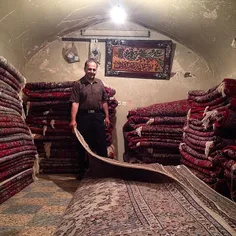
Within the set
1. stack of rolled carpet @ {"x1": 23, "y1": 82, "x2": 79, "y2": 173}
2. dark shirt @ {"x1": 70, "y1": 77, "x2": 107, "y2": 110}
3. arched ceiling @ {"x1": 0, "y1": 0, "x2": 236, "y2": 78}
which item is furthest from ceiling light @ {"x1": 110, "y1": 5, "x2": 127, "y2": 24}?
stack of rolled carpet @ {"x1": 23, "y1": 82, "x2": 79, "y2": 173}

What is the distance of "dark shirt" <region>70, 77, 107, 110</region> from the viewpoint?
326cm

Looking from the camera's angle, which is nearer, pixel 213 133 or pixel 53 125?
pixel 213 133

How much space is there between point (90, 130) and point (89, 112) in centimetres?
23

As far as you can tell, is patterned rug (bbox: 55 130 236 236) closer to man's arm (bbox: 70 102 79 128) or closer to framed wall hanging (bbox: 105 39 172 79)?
man's arm (bbox: 70 102 79 128)

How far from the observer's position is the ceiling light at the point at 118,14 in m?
3.36

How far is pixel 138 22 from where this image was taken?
12.7 ft

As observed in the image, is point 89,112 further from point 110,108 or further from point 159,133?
point 159,133

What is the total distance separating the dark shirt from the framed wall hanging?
2.40 ft

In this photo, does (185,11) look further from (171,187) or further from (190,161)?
(171,187)

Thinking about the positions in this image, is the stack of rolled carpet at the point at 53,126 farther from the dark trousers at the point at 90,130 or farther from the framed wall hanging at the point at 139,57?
the framed wall hanging at the point at 139,57

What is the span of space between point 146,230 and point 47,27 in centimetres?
308

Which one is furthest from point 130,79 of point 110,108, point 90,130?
point 90,130

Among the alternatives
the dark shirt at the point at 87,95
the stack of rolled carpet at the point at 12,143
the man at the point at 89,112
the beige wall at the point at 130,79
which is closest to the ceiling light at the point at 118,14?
the beige wall at the point at 130,79

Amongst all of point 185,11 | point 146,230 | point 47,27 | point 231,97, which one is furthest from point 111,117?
point 146,230
